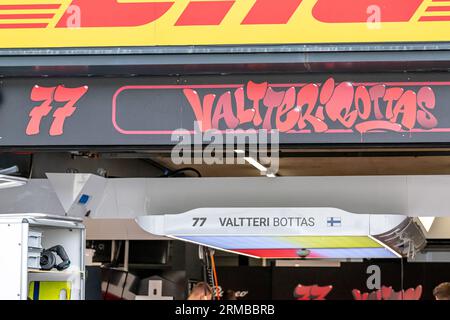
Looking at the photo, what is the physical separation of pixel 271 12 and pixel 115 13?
3.37 ft

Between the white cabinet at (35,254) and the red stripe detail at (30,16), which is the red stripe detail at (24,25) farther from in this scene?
the white cabinet at (35,254)

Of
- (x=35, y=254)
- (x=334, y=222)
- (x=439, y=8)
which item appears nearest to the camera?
(x=35, y=254)

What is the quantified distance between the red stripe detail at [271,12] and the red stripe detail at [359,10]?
0.16m

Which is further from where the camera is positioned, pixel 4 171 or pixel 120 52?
pixel 4 171

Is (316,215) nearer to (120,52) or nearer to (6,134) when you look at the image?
(120,52)

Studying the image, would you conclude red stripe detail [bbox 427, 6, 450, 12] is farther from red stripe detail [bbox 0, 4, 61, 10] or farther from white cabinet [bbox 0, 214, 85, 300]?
white cabinet [bbox 0, 214, 85, 300]

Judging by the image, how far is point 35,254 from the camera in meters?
5.26

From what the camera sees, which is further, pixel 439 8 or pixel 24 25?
pixel 24 25

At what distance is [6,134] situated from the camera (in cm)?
589

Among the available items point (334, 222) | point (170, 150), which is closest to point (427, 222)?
point (334, 222)

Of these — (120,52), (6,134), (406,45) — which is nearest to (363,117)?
(406,45)

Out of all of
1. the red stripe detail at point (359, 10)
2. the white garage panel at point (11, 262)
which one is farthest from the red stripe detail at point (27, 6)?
the red stripe detail at point (359, 10)

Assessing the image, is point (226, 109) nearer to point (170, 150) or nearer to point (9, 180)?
point (170, 150)
